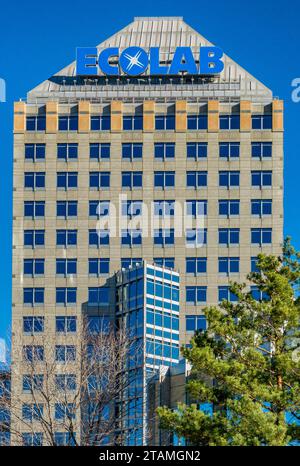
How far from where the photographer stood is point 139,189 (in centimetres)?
14362

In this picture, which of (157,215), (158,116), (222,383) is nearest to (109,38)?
(158,116)

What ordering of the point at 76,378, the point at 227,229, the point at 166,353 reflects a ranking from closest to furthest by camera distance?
the point at 76,378
the point at 166,353
the point at 227,229

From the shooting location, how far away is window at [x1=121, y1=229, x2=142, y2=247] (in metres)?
143

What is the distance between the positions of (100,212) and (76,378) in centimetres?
5023

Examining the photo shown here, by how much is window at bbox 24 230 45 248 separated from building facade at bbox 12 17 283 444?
0.10m

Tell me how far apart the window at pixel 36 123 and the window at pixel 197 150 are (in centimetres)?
1518

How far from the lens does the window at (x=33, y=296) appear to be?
141500 mm

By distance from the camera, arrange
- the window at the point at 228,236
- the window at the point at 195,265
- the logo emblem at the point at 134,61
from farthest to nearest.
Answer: the logo emblem at the point at 134,61
the window at the point at 228,236
the window at the point at 195,265

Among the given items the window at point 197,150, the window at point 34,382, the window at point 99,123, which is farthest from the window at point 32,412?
the window at point 99,123

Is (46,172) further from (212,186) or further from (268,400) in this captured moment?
(268,400)

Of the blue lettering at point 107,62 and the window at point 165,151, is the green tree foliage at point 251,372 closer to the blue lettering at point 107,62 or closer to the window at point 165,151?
the window at point 165,151

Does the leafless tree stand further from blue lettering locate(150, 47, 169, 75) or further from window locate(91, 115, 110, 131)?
blue lettering locate(150, 47, 169, 75)

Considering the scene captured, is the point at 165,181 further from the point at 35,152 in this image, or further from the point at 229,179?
the point at 35,152

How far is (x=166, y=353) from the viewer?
12712 cm
